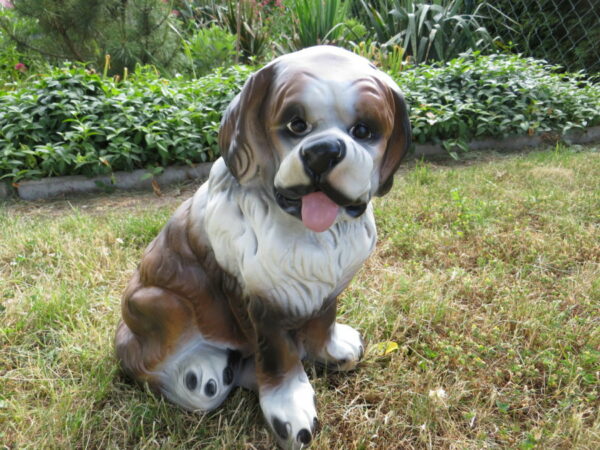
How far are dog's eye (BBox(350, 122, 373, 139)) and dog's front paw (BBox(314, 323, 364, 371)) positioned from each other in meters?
0.81

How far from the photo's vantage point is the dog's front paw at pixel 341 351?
1.61m

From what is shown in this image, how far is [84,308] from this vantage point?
2037 millimetres

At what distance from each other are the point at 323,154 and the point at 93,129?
Answer: 9.95ft

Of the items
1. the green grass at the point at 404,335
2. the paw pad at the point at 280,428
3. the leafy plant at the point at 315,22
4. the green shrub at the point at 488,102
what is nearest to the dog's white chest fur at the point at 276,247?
the paw pad at the point at 280,428

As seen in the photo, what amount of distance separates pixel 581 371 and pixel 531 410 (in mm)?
258

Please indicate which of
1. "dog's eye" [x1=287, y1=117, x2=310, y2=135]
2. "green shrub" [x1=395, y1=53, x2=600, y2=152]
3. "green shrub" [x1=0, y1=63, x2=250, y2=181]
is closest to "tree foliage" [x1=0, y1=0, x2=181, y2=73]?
"green shrub" [x1=0, y1=63, x2=250, y2=181]

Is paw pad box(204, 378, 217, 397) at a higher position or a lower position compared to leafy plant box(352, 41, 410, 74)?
higher

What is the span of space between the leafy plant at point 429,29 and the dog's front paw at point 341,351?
16.6 feet

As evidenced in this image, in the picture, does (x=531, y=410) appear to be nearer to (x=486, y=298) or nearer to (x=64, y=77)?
(x=486, y=298)

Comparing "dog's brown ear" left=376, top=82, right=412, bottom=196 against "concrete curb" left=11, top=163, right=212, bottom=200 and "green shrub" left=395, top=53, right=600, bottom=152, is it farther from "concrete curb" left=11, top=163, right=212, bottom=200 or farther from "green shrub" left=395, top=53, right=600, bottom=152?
"green shrub" left=395, top=53, right=600, bottom=152

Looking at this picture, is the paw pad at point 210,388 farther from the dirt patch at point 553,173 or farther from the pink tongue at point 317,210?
the dirt patch at point 553,173

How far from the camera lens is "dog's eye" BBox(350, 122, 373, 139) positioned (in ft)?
3.21

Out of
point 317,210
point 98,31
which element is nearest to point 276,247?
point 317,210

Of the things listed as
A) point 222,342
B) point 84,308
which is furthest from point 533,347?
point 84,308
